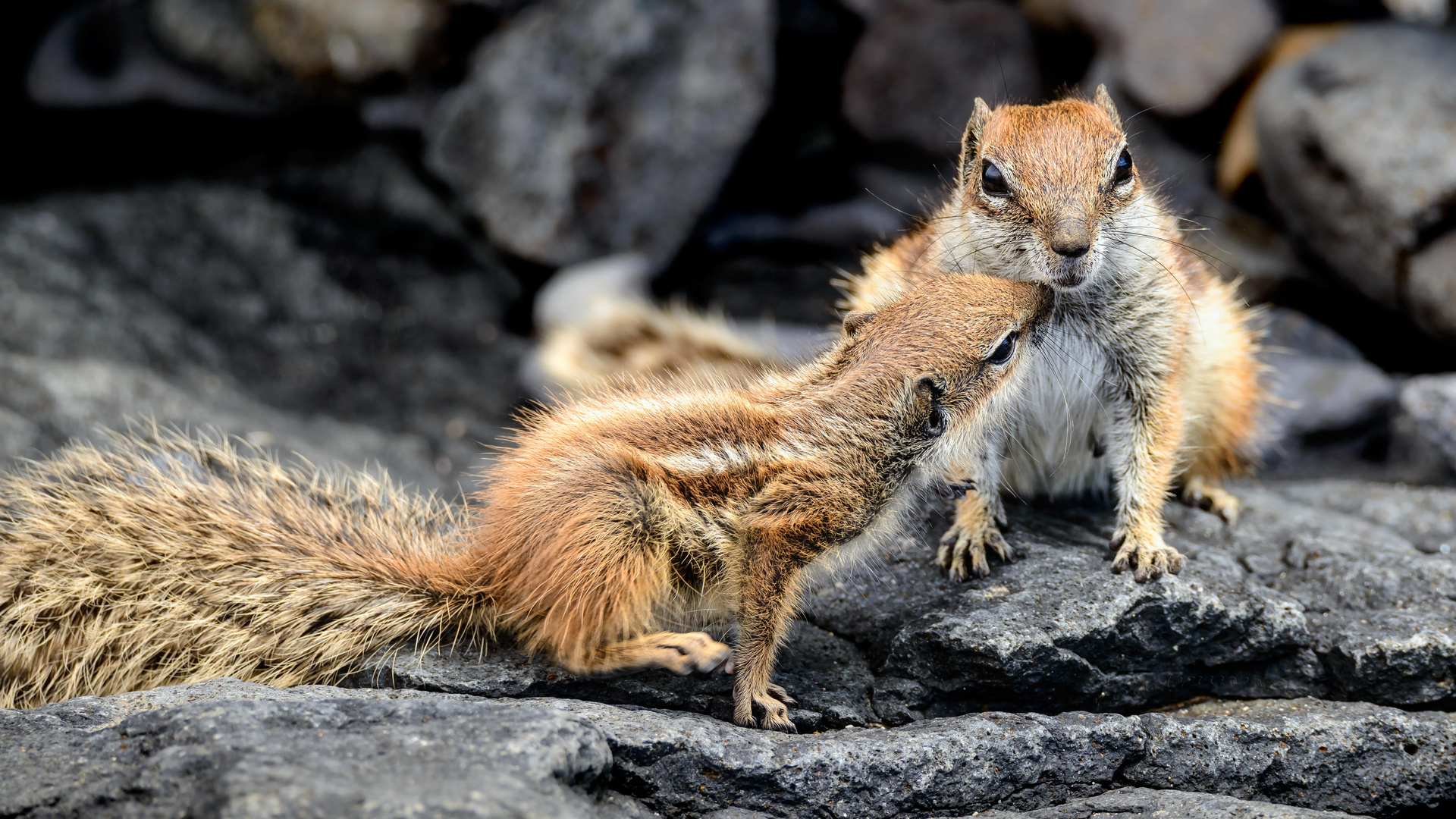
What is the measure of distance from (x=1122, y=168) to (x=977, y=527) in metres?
1.24

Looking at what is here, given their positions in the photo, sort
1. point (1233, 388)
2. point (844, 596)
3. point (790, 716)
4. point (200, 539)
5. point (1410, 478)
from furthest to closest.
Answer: point (1410, 478)
point (1233, 388)
point (844, 596)
point (200, 539)
point (790, 716)

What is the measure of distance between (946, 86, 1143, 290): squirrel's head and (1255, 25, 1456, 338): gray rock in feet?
9.76

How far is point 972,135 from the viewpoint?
381cm

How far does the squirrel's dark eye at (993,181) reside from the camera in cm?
357

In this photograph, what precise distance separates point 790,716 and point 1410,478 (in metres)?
4.34

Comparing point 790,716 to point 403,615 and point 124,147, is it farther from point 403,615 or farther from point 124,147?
point 124,147

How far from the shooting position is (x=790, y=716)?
316cm

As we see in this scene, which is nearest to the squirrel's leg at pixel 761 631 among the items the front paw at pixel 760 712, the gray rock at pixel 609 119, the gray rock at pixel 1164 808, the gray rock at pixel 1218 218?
the front paw at pixel 760 712

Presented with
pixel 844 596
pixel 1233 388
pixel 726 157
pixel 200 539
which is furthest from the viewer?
pixel 726 157

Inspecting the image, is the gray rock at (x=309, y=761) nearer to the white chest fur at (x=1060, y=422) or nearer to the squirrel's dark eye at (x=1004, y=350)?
the squirrel's dark eye at (x=1004, y=350)

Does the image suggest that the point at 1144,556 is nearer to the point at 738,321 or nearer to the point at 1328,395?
the point at 1328,395

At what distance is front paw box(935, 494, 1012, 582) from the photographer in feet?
11.9

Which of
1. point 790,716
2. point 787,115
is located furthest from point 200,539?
point 787,115

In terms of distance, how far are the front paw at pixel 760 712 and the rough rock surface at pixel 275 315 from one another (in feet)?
10.9
